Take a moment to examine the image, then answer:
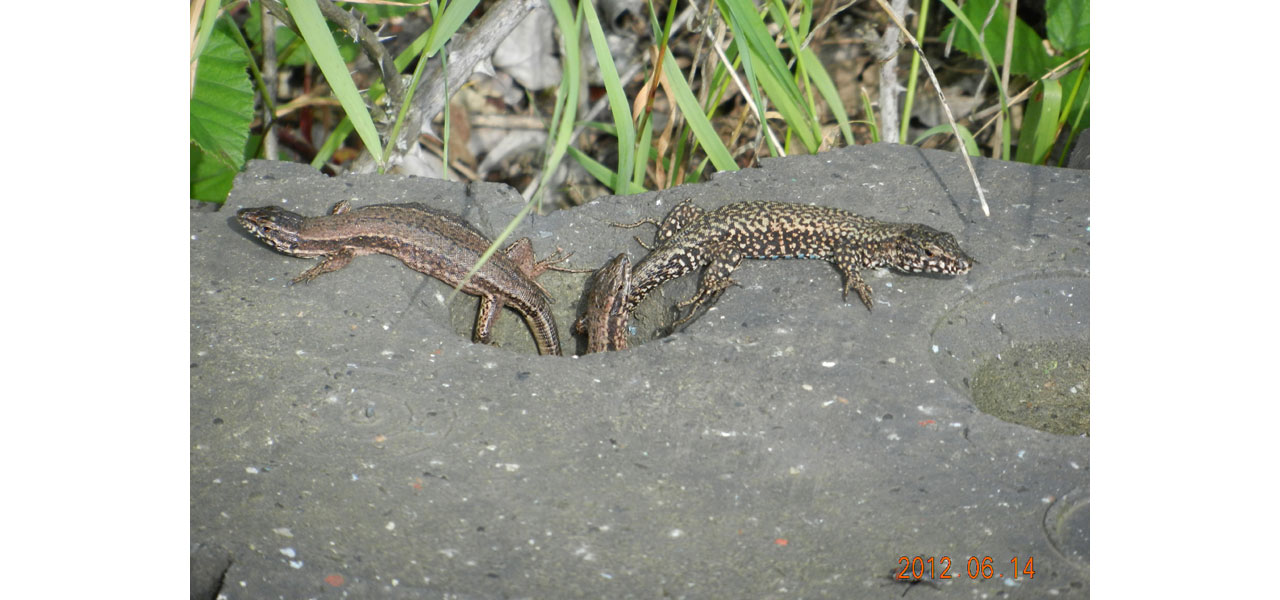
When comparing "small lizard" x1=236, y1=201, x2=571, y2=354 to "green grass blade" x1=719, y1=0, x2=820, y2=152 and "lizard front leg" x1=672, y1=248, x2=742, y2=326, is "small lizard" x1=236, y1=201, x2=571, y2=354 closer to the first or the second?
"lizard front leg" x1=672, y1=248, x2=742, y2=326

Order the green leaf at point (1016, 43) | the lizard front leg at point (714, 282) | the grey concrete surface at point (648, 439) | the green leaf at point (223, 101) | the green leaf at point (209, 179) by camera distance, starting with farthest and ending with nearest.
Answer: the green leaf at point (1016, 43)
the green leaf at point (209, 179)
the green leaf at point (223, 101)
the lizard front leg at point (714, 282)
the grey concrete surface at point (648, 439)

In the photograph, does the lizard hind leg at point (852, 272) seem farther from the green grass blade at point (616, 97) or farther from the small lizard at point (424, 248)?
the small lizard at point (424, 248)

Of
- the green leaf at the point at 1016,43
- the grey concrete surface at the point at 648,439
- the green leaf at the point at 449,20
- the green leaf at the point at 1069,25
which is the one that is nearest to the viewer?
the grey concrete surface at the point at 648,439

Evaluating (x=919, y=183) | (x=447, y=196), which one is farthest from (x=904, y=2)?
(x=447, y=196)

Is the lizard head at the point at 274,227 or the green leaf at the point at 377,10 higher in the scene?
the green leaf at the point at 377,10

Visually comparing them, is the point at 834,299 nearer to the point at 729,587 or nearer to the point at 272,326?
the point at 729,587

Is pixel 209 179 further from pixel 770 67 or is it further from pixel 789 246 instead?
pixel 789 246

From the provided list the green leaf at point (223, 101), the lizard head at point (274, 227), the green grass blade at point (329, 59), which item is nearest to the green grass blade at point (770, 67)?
the green grass blade at point (329, 59)
